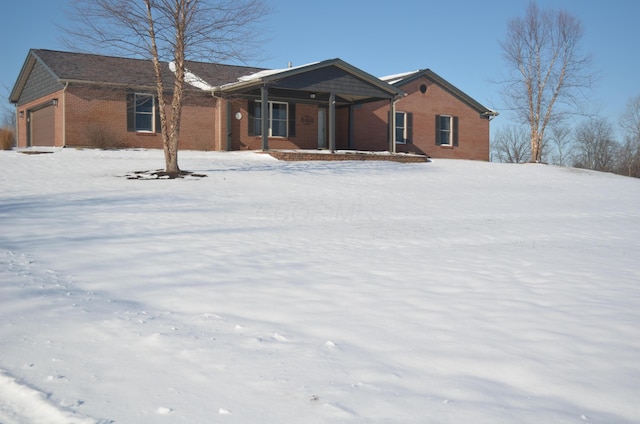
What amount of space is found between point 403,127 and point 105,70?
14458mm

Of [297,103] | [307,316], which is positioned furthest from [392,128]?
[307,316]

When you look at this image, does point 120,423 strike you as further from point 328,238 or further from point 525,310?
point 328,238

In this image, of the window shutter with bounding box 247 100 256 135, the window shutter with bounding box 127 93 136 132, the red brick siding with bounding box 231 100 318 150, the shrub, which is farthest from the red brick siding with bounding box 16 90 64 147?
the window shutter with bounding box 247 100 256 135

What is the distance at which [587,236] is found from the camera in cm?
1039

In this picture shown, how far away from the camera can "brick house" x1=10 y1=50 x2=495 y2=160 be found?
2255 cm

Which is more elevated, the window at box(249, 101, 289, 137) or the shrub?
the window at box(249, 101, 289, 137)

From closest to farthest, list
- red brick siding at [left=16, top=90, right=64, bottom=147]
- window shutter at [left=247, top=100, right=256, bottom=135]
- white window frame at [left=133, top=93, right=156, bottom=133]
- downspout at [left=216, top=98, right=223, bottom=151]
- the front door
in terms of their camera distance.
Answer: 1. red brick siding at [left=16, top=90, right=64, bottom=147]
2. white window frame at [left=133, top=93, right=156, bottom=133]
3. downspout at [left=216, top=98, right=223, bottom=151]
4. window shutter at [left=247, top=100, right=256, bottom=135]
5. the front door

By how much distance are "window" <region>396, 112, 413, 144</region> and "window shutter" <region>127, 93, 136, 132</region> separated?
1302 cm

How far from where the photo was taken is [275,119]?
26109 mm

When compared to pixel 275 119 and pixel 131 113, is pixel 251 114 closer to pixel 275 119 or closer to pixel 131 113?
pixel 275 119

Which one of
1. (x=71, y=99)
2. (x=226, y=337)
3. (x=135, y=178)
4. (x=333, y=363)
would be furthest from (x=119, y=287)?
(x=71, y=99)

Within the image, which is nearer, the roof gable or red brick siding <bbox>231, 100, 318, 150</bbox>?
red brick siding <bbox>231, 100, 318, 150</bbox>

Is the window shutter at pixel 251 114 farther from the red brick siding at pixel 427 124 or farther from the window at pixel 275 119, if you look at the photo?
the red brick siding at pixel 427 124

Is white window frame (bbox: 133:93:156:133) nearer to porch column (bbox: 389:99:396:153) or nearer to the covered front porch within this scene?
the covered front porch
